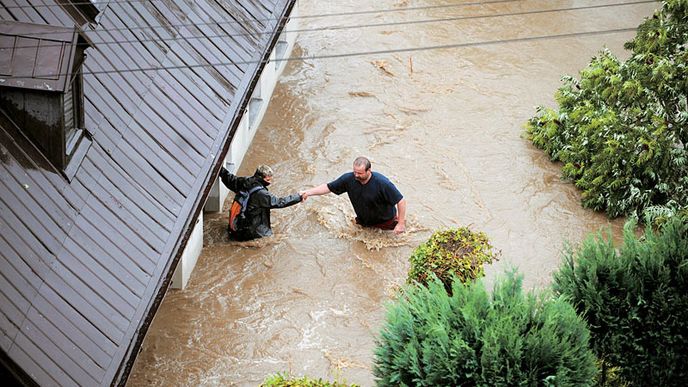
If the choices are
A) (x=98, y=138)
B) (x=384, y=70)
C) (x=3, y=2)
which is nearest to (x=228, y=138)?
(x=98, y=138)

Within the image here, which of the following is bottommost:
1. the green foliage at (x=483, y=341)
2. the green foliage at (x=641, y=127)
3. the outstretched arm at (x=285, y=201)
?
the green foliage at (x=483, y=341)

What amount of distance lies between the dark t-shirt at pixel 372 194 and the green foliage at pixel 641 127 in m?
3.86

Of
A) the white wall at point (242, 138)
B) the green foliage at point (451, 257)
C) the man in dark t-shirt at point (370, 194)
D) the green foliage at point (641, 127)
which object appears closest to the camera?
the green foliage at point (451, 257)

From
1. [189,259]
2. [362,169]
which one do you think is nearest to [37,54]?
[189,259]

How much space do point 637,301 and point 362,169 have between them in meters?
4.90

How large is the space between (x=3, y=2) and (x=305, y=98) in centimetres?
920

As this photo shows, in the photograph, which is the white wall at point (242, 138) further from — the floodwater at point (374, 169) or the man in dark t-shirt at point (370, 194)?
the man in dark t-shirt at point (370, 194)

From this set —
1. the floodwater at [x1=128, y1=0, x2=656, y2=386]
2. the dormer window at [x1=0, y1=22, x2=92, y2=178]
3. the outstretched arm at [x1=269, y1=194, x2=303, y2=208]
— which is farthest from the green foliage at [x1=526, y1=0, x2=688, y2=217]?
the dormer window at [x1=0, y1=22, x2=92, y2=178]

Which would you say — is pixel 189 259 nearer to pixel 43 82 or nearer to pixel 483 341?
pixel 43 82

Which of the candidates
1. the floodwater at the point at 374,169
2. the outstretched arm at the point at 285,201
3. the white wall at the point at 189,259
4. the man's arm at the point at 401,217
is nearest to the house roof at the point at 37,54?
the white wall at the point at 189,259

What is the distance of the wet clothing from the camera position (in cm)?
1506

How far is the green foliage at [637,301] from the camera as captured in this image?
11.3 meters

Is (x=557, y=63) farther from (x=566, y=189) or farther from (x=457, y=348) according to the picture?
(x=457, y=348)

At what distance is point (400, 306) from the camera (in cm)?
1006
